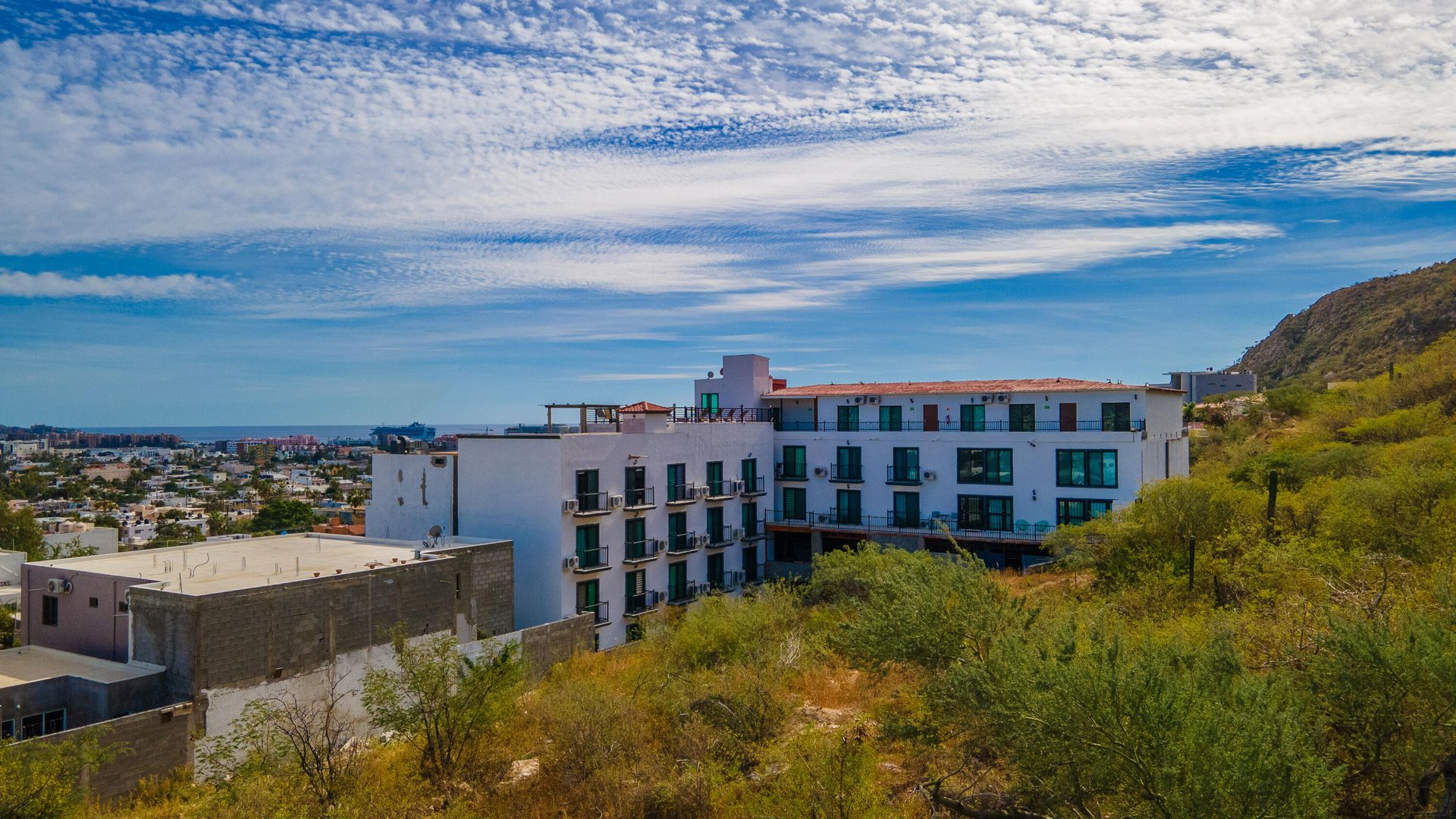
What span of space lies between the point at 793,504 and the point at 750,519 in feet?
9.29

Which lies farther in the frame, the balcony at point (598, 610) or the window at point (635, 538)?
the window at point (635, 538)

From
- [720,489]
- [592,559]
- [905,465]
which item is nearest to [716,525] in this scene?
[720,489]

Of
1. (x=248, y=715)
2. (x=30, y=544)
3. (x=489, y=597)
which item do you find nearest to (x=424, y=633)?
(x=489, y=597)

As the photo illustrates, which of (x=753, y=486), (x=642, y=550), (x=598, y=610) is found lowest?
(x=598, y=610)

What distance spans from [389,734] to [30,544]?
43.0 meters

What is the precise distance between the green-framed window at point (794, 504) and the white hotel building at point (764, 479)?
0.25 ft

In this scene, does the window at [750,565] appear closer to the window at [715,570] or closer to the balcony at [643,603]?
the window at [715,570]

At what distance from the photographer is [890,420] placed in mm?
42375

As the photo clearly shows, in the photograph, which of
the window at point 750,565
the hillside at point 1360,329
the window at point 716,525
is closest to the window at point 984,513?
the window at point 750,565

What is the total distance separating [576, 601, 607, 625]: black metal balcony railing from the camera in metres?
31.8

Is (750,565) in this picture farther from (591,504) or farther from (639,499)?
(591,504)

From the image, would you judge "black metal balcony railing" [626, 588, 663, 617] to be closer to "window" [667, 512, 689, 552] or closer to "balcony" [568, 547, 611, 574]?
"window" [667, 512, 689, 552]

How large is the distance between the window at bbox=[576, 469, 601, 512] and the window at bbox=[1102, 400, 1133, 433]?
21.4 metres

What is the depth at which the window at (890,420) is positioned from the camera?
139ft
